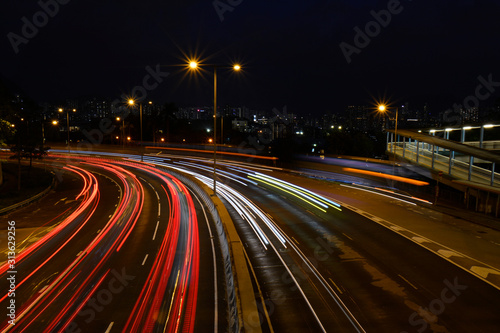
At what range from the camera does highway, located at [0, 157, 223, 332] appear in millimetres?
9180

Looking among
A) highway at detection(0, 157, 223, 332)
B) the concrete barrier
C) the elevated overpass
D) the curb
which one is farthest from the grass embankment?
the elevated overpass

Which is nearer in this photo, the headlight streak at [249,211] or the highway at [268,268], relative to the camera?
the highway at [268,268]

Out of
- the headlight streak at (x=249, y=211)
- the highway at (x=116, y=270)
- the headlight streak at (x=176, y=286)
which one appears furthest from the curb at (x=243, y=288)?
the headlight streak at (x=249, y=211)

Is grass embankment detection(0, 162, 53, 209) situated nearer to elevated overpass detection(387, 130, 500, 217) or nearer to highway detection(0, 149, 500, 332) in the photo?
highway detection(0, 149, 500, 332)

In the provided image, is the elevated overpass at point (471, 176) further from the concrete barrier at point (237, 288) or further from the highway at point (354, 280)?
the concrete barrier at point (237, 288)

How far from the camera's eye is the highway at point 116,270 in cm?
918

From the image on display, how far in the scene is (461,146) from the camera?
2389 centimetres

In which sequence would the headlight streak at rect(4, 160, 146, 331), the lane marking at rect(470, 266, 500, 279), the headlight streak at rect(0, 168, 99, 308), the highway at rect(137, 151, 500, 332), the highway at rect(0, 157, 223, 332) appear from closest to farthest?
1. the highway at rect(137, 151, 500, 332)
2. the highway at rect(0, 157, 223, 332)
3. the headlight streak at rect(4, 160, 146, 331)
4. the lane marking at rect(470, 266, 500, 279)
5. the headlight streak at rect(0, 168, 99, 308)

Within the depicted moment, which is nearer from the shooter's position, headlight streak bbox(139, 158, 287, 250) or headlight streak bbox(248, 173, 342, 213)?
headlight streak bbox(139, 158, 287, 250)

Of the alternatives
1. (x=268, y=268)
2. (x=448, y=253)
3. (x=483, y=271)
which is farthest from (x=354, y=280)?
(x=448, y=253)

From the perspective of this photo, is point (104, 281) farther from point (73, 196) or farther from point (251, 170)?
point (251, 170)

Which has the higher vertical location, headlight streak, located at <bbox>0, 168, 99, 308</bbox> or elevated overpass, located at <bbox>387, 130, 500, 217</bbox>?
elevated overpass, located at <bbox>387, 130, 500, 217</bbox>

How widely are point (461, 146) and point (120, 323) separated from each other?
2538 cm

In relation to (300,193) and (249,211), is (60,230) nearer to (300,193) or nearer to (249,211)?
(249,211)
